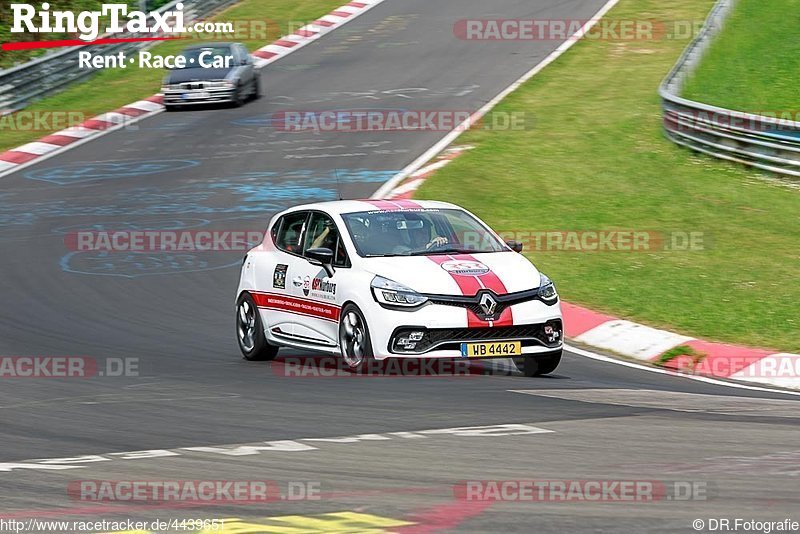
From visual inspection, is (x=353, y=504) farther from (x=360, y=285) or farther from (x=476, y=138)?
(x=476, y=138)

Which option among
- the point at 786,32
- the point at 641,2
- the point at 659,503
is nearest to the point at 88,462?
the point at 659,503

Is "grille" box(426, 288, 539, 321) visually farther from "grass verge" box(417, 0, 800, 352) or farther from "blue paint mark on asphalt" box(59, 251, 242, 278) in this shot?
"blue paint mark on asphalt" box(59, 251, 242, 278)

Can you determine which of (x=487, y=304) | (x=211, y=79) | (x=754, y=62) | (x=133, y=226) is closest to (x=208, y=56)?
(x=211, y=79)

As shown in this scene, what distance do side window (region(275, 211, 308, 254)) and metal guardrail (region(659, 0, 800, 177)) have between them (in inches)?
434

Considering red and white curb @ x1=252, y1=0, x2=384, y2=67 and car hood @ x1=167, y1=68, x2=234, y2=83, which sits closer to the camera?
car hood @ x1=167, y1=68, x2=234, y2=83

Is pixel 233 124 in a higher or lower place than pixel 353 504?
lower

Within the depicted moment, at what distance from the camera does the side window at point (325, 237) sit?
40.3 ft

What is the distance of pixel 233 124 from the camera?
95.2ft

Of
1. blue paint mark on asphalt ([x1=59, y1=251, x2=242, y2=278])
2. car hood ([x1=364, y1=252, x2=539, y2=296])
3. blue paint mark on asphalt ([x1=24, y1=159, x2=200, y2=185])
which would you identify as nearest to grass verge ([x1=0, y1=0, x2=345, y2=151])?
blue paint mark on asphalt ([x1=24, y1=159, x2=200, y2=185])

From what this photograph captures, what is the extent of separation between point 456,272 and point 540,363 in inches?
42.1

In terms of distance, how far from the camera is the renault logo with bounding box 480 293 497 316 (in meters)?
11.4

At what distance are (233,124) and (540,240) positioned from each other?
1206 centimetres

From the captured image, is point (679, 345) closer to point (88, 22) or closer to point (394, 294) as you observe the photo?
point (394, 294)

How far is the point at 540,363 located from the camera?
11.8 metres
